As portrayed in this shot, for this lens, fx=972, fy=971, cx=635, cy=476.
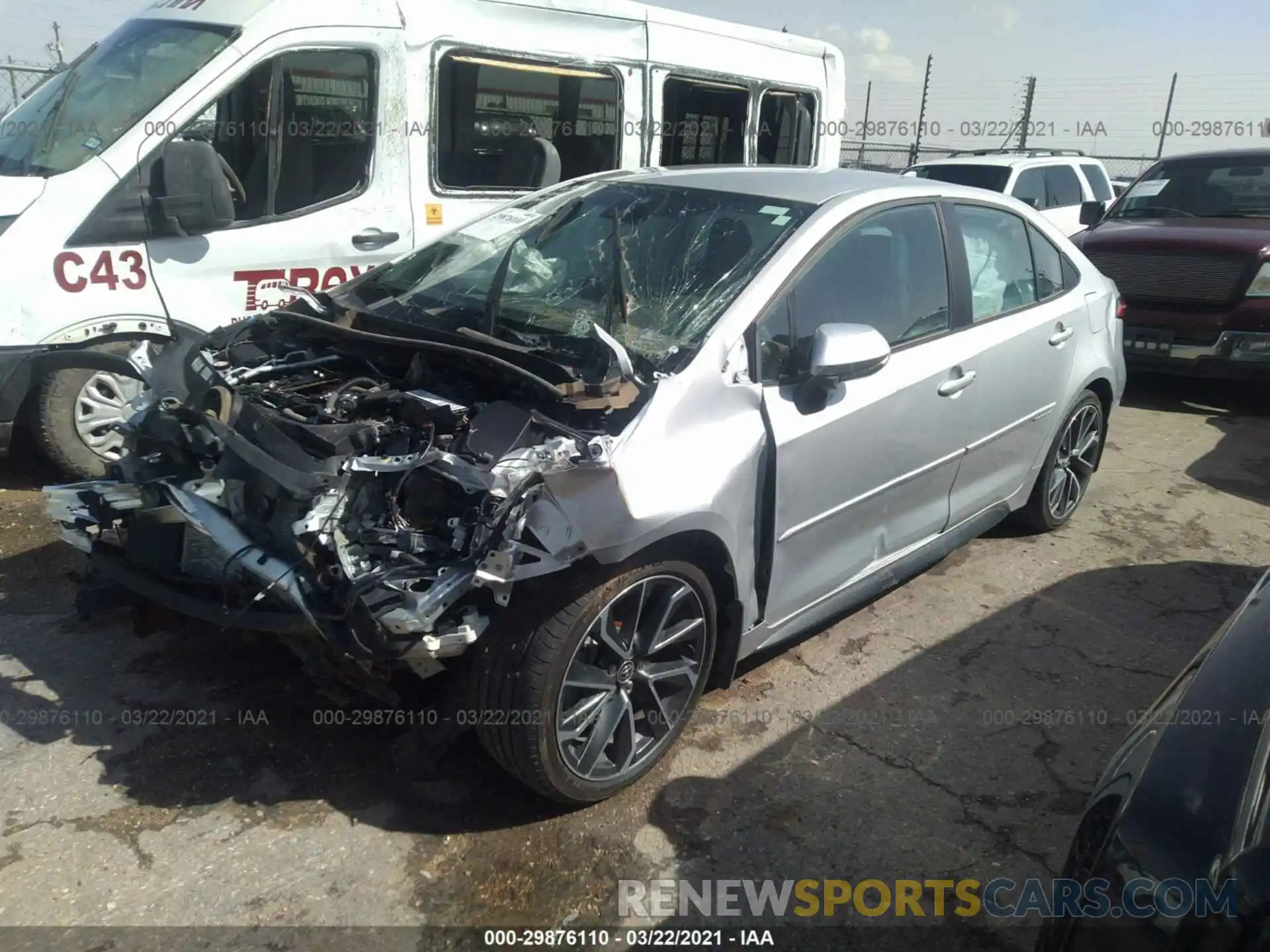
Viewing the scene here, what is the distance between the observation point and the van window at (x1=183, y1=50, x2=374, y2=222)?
4.86 metres

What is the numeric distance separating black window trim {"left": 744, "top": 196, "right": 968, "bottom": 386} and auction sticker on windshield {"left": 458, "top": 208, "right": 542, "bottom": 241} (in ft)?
3.75

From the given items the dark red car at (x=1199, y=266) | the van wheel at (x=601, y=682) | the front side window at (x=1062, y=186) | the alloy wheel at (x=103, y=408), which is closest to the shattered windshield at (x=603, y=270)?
the van wheel at (x=601, y=682)

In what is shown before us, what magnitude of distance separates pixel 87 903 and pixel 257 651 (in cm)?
110

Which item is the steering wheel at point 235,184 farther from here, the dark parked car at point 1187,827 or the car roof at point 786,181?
the dark parked car at point 1187,827

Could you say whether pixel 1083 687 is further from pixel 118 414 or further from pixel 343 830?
pixel 118 414

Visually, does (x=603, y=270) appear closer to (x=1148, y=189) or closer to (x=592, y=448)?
(x=592, y=448)

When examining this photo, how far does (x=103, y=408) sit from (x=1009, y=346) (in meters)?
4.19

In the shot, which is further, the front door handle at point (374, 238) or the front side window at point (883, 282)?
the front door handle at point (374, 238)

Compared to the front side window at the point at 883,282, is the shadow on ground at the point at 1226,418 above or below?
below

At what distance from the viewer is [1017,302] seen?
13.5 feet

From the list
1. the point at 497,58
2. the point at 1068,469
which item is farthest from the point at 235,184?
the point at 1068,469

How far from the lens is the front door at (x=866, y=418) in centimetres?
303

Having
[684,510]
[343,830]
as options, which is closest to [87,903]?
[343,830]

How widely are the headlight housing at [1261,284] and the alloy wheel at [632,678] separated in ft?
20.1
